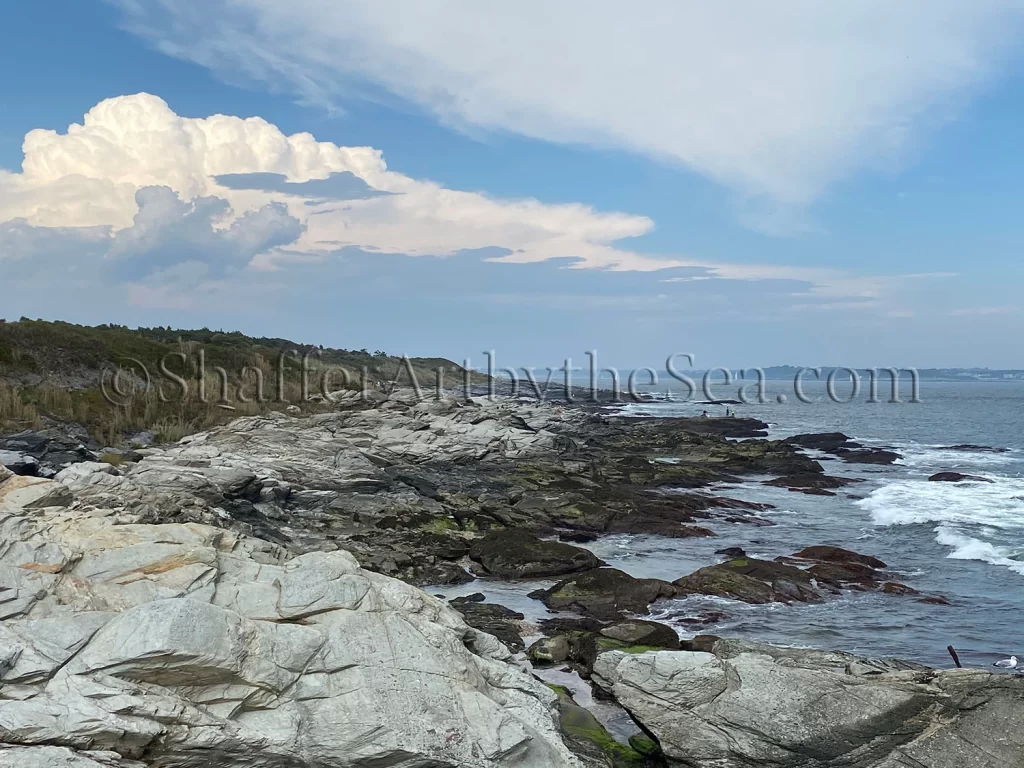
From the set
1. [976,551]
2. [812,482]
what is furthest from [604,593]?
[812,482]

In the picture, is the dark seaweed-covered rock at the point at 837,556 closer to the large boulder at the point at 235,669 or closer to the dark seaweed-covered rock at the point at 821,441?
the large boulder at the point at 235,669

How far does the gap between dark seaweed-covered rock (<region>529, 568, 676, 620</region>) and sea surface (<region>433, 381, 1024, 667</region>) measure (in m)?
0.41

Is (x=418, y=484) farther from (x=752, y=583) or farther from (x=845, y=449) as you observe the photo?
(x=845, y=449)

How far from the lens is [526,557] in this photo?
19531 mm

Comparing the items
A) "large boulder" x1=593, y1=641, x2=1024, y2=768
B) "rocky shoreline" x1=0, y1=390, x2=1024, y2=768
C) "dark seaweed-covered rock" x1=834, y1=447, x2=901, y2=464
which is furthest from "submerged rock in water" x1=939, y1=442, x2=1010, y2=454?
"large boulder" x1=593, y1=641, x2=1024, y2=768

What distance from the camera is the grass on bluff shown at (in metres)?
31.5

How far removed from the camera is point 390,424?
3803 cm

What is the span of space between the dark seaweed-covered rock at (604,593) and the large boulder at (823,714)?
21.2ft

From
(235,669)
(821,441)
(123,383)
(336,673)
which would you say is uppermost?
(123,383)

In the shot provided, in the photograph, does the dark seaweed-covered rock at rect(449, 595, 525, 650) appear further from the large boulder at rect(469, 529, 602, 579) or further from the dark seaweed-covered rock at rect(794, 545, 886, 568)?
the dark seaweed-covered rock at rect(794, 545, 886, 568)

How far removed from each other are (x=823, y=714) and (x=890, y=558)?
49.7 feet

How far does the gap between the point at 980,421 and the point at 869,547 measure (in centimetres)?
7012

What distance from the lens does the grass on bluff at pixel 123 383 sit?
31453 millimetres

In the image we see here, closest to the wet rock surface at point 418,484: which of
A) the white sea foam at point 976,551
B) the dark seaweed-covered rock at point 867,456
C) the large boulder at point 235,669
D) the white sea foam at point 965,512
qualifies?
the large boulder at point 235,669
